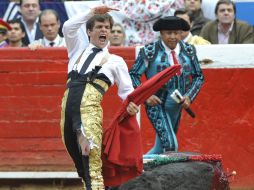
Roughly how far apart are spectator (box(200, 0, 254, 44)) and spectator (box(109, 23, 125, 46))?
0.79 m

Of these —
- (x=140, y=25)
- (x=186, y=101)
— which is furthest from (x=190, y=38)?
(x=186, y=101)

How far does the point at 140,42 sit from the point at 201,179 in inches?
118

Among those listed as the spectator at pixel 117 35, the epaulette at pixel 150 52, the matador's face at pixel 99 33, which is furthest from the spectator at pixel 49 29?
the matador's face at pixel 99 33

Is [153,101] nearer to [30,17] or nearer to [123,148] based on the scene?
[123,148]

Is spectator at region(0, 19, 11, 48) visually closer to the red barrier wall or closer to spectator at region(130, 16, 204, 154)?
the red barrier wall

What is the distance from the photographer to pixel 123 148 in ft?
23.4

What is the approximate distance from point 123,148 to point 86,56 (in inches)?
27.9

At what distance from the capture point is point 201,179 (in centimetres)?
746

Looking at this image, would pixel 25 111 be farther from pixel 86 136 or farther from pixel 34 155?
pixel 86 136

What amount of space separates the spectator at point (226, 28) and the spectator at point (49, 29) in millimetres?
1416

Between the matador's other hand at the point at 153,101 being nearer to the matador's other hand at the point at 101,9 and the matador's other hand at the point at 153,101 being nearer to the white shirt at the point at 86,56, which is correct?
the white shirt at the point at 86,56

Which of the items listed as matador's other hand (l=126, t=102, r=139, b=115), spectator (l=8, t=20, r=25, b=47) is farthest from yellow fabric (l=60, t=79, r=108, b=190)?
spectator (l=8, t=20, r=25, b=47)

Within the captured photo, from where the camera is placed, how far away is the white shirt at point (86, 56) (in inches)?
277

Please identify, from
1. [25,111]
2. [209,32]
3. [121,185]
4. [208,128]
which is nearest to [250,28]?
[209,32]
